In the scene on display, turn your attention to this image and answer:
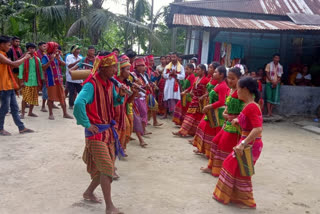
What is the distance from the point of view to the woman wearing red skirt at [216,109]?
200 inches

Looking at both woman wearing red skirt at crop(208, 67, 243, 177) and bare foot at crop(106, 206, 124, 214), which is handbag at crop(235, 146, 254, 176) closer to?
woman wearing red skirt at crop(208, 67, 243, 177)

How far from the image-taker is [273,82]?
10172 millimetres

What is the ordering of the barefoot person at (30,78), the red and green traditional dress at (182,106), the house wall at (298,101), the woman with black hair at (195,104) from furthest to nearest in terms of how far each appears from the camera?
1. the house wall at (298,101)
2. the red and green traditional dress at (182,106)
3. the barefoot person at (30,78)
4. the woman with black hair at (195,104)

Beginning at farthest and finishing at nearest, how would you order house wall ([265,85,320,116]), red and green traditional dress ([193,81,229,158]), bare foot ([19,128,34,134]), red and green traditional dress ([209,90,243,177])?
house wall ([265,85,320,116]), bare foot ([19,128,34,134]), red and green traditional dress ([193,81,229,158]), red and green traditional dress ([209,90,243,177])

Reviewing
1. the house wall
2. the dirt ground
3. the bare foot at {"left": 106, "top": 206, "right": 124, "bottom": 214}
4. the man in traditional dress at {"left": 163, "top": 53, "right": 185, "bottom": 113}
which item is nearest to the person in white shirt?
the dirt ground

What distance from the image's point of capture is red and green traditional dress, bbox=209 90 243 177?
4.09 m

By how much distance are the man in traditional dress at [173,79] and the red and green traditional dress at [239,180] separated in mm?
5495

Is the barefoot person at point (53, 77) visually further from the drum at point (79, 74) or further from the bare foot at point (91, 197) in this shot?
the bare foot at point (91, 197)

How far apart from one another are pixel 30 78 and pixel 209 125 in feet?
15.5

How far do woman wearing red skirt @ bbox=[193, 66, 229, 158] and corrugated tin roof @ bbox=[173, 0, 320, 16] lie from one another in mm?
8408

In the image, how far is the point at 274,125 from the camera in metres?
9.52

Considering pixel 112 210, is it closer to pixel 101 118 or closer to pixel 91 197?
pixel 91 197

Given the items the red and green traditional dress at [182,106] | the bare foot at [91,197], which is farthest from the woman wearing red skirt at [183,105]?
the bare foot at [91,197]

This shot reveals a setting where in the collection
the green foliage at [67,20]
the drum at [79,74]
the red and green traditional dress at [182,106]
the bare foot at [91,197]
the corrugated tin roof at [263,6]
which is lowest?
the bare foot at [91,197]
